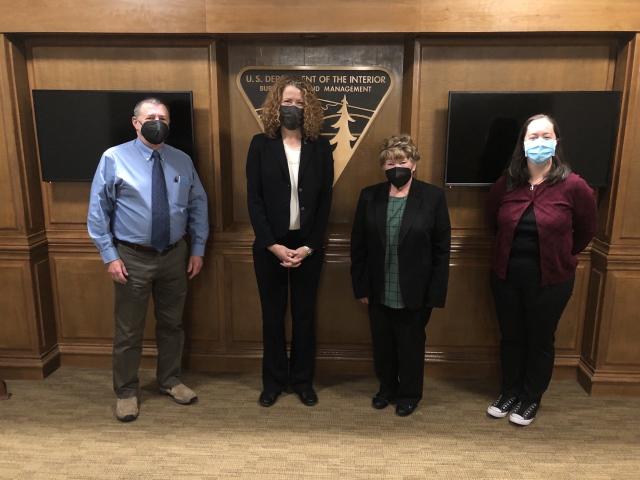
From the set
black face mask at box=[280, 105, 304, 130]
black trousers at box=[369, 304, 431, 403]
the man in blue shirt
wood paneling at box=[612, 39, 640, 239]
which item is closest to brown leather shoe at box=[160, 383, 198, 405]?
the man in blue shirt

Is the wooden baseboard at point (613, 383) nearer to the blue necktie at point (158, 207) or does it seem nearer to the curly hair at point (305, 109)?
the curly hair at point (305, 109)

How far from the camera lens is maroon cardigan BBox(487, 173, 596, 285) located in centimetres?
250

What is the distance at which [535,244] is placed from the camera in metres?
2.54

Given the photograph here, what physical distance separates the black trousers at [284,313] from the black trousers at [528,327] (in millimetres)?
994

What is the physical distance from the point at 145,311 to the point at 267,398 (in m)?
0.82

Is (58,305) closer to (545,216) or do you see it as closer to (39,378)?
(39,378)

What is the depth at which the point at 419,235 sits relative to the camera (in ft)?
8.44

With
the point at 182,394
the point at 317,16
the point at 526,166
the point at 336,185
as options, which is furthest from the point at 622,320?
the point at 182,394

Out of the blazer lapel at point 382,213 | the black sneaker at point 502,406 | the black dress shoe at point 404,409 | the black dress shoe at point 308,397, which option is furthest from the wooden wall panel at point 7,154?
the black sneaker at point 502,406

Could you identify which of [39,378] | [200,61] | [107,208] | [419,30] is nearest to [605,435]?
[419,30]

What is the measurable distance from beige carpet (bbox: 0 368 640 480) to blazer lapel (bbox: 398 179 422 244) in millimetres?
1011

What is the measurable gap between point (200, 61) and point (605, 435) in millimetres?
2934

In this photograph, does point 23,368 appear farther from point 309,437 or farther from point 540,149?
point 540,149

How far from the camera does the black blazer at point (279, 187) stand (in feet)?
8.84
